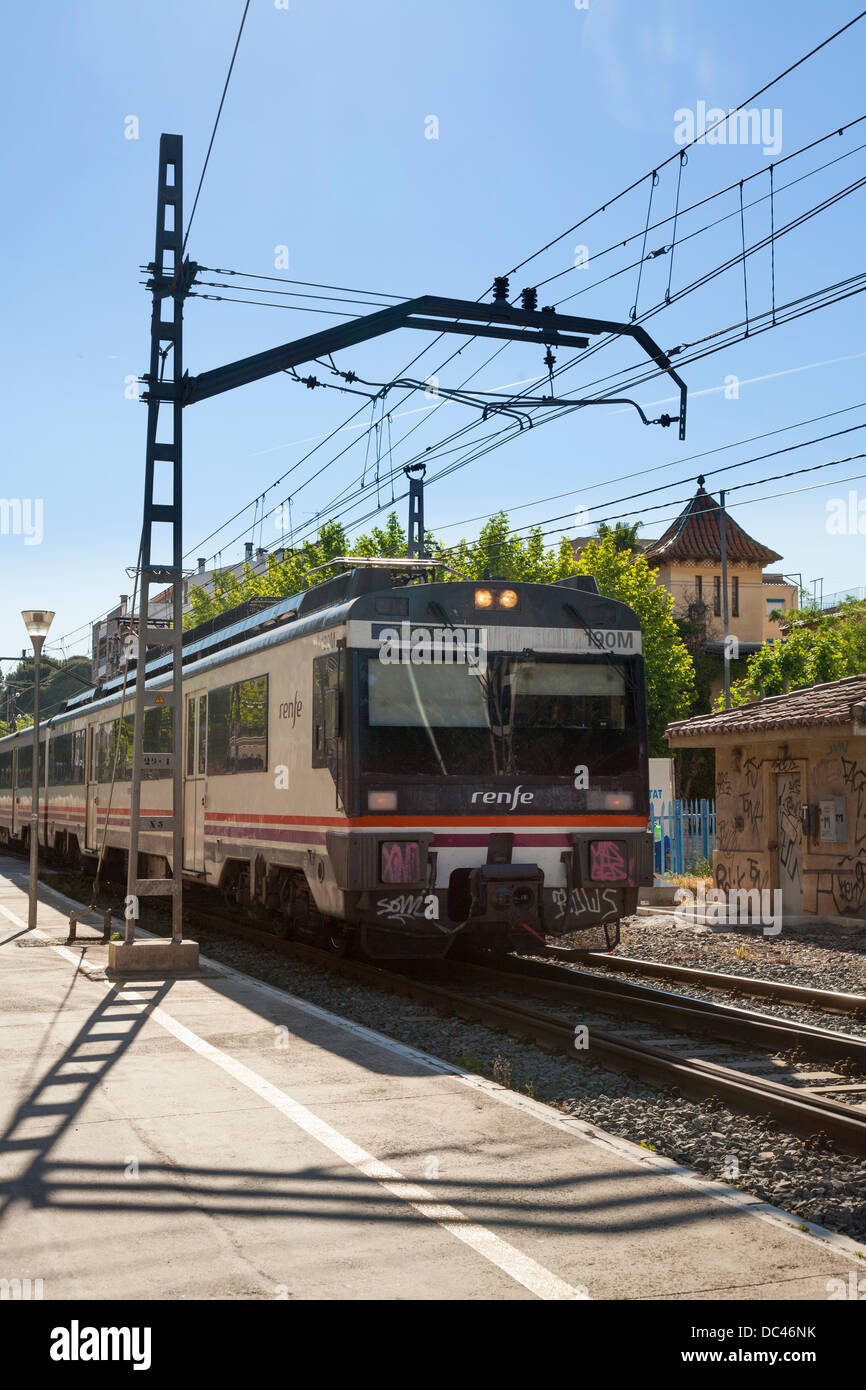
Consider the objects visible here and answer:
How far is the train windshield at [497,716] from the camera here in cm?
1148

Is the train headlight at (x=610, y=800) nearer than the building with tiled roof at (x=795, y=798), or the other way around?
the train headlight at (x=610, y=800)

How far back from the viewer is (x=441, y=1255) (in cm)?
477

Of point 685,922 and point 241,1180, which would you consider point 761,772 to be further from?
point 241,1180

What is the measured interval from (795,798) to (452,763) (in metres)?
9.03

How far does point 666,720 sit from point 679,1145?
50185 millimetres

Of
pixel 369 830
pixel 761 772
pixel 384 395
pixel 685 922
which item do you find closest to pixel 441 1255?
pixel 369 830

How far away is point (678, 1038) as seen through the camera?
31.6ft

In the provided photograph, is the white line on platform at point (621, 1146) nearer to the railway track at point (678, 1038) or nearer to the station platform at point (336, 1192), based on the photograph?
the station platform at point (336, 1192)

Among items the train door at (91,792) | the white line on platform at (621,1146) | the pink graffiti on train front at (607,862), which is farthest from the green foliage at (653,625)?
the white line on platform at (621,1146)

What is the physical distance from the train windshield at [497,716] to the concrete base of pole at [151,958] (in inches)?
105

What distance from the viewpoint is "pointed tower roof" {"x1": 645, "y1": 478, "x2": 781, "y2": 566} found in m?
69.0

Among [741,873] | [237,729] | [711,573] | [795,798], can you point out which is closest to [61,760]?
[237,729]

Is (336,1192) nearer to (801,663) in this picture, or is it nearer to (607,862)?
(607,862)

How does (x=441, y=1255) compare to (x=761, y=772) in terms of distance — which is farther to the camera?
(x=761, y=772)
